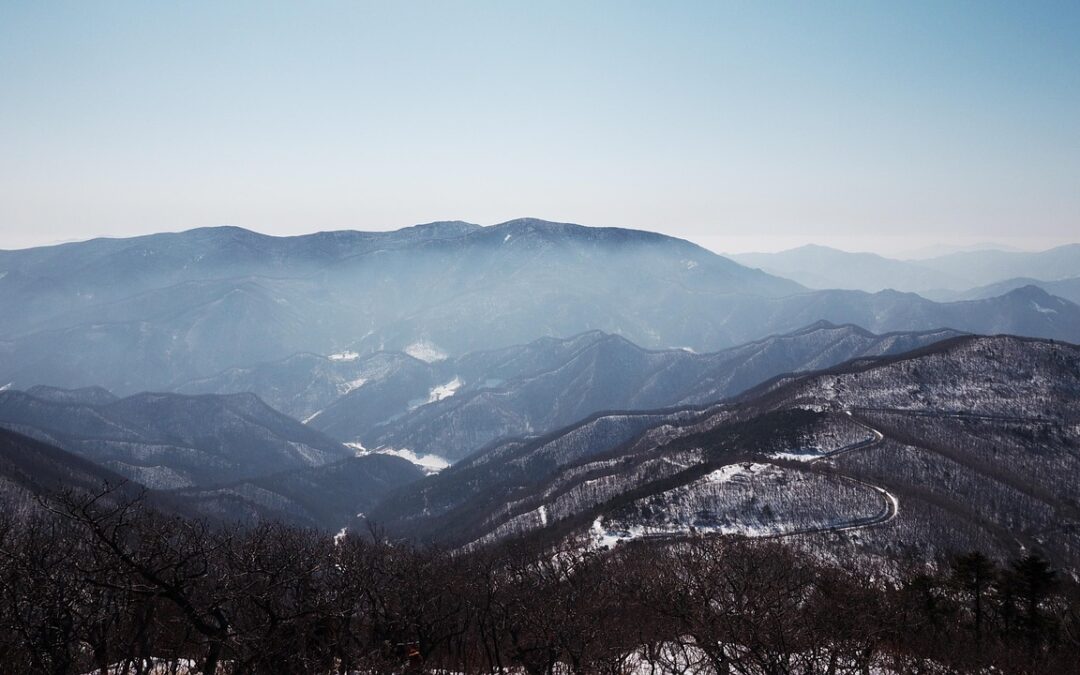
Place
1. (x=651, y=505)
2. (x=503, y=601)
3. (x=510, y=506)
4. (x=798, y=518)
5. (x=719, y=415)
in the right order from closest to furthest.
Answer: (x=503, y=601), (x=798, y=518), (x=651, y=505), (x=510, y=506), (x=719, y=415)

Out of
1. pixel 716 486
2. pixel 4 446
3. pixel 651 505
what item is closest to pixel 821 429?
pixel 716 486

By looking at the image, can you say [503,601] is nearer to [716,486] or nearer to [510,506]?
[716,486]

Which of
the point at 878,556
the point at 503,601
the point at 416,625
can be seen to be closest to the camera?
the point at 416,625

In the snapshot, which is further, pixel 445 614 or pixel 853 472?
pixel 853 472

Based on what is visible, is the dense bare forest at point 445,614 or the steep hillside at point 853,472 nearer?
the dense bare forest at point 445,614

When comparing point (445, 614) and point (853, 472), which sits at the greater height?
point (445, 614)

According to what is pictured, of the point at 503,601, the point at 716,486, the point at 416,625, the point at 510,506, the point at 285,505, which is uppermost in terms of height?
the point at 416,625

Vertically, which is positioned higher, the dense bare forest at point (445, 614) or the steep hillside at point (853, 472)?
the dense bare forest at point (445, 614)

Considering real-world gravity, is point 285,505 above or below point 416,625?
below
